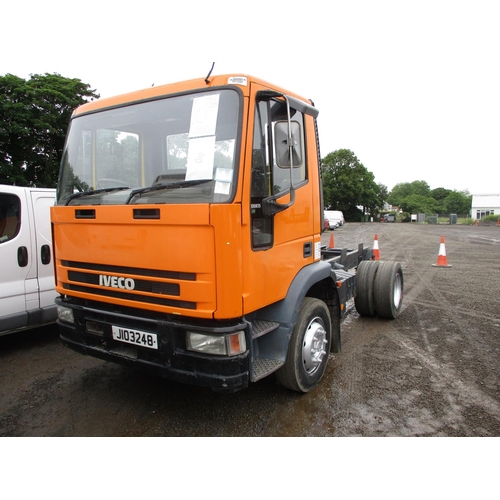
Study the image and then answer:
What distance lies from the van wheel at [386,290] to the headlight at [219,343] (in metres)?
3.76

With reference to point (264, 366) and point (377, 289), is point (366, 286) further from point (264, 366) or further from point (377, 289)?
point (264, 366)

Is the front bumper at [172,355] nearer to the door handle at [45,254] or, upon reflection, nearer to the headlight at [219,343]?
the headlight at [219,343]

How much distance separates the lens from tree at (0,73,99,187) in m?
17.2

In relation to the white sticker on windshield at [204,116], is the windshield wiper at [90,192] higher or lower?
lower

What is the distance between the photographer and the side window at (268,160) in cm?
287

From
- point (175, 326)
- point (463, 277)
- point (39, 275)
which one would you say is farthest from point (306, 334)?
point (463, 277)

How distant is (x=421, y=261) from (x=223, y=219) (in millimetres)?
11856

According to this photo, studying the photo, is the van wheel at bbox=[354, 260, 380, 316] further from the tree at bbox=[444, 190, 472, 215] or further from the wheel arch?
the tree at bbox=[444, 190, 472, 215]

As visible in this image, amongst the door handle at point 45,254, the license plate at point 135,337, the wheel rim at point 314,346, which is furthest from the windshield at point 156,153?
the door handle at point 45,254

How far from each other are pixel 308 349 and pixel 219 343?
117 cm

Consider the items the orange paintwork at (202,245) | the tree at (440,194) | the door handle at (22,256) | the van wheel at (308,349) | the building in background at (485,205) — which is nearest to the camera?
the orange paintwork at (202,245)

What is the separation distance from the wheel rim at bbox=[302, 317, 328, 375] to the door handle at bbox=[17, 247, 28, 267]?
145 inches

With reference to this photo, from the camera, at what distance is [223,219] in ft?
8.38

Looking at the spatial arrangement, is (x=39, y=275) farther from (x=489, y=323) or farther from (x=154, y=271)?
(x=489, y=323)
